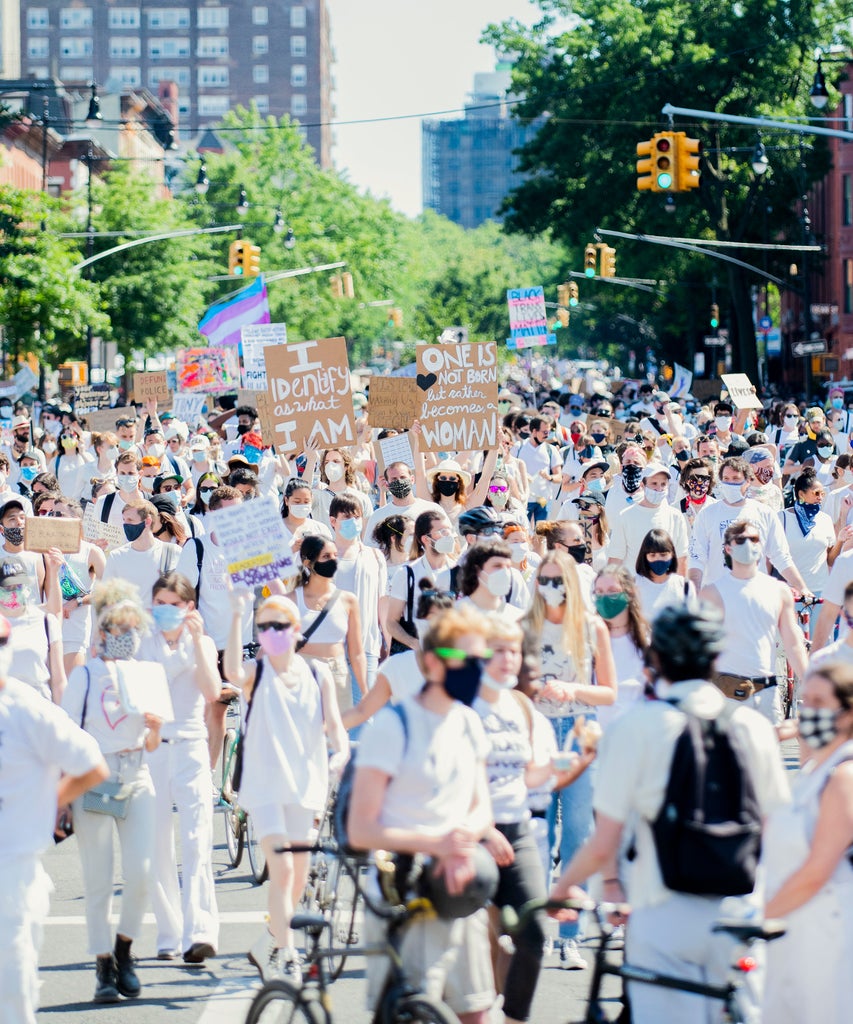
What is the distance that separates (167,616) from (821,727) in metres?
3.68

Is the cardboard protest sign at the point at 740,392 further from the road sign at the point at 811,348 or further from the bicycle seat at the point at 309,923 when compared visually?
the bicycle seat at the point at 309,923

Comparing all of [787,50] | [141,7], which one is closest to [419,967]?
[787,50]

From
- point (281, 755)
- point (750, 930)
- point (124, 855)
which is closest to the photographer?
point (750, 930)

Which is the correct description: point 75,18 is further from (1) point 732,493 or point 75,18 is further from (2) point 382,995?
(2) point 382,995

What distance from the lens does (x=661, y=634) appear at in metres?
5.45

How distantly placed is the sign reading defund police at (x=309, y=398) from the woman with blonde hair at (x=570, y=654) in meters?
7.53

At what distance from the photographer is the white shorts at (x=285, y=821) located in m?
7.63

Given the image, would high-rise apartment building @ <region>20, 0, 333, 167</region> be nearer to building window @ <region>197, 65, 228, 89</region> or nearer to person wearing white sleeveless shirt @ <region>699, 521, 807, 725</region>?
building window @ <region>197, 65, 228, 89</region>

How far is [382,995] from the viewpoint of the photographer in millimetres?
5703

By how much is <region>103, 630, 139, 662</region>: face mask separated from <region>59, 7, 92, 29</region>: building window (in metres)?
165

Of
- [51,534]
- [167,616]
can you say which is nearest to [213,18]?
[51,534]

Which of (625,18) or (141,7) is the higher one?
(141,7)

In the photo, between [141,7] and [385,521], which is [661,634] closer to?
[385,521]

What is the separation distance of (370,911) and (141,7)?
171 m
